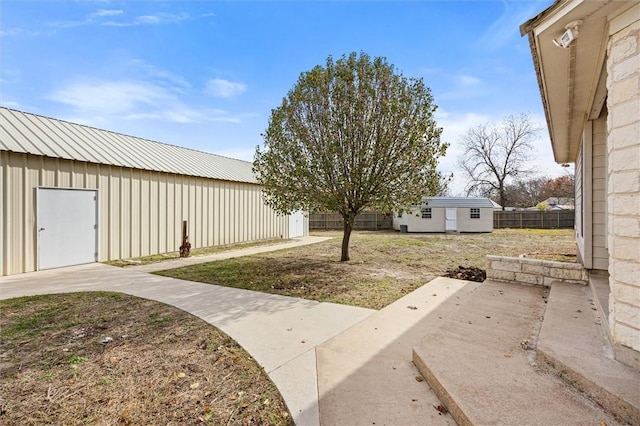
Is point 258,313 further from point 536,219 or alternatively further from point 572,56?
point 536,219

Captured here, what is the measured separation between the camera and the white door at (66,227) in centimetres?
764

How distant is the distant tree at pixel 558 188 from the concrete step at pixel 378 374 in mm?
46049

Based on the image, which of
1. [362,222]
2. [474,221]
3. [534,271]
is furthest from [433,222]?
[534,271]

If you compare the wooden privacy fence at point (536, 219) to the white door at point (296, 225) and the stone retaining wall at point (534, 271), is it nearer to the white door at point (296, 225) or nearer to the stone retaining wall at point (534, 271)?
the white door at point (296, 225)

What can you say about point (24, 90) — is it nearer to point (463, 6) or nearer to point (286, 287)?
point (286, 287)

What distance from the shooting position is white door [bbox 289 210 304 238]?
17.3 metres

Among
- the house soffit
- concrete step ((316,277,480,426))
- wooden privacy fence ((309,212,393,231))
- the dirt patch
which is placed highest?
the house soffit

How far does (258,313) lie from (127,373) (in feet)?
6.02

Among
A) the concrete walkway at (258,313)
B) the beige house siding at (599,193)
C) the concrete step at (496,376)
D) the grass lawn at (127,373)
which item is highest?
the beige house siding at (599,193)

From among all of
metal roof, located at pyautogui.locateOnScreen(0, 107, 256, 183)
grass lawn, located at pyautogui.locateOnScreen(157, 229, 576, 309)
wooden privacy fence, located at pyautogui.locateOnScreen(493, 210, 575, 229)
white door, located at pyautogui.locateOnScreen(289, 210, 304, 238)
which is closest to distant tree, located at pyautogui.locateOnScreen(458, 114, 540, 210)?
wooden privacy fence, located at pyautogui.locateOnScreen(493, 210, 575, 229)

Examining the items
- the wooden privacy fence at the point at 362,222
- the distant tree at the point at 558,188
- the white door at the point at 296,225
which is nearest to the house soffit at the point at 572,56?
the white door at the point at 296,225

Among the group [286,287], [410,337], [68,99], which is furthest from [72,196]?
[410,337]

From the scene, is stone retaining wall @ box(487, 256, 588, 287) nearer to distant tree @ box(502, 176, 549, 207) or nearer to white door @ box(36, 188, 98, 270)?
white door @ box(36, 188, 98, 270)

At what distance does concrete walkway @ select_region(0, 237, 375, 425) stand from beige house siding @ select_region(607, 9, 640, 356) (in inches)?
92.6
